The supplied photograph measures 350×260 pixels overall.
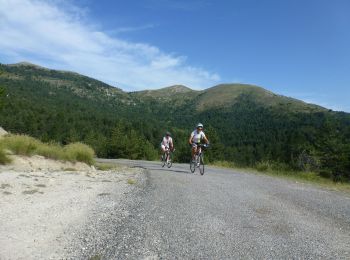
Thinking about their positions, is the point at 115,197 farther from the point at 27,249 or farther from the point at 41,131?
the point at 41,131

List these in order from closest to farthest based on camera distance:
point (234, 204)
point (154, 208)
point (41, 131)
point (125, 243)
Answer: point (125, 243)
point (154, 208)
point (234, 204)
point (41, 131)

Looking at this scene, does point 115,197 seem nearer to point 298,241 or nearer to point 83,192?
point 83,192

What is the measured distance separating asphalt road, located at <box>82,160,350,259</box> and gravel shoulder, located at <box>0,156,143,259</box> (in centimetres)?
43

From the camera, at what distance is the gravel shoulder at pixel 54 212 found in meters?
5.70

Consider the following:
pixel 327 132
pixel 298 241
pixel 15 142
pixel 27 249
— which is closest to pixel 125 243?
pixel 27 249

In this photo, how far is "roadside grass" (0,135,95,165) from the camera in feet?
55.0

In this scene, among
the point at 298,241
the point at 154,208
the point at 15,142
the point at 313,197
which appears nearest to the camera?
the point at 298,241

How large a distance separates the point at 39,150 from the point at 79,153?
277 centimetres

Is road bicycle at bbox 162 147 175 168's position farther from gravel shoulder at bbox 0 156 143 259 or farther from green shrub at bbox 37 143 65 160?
gravel shoulder at bbox 0 156 143 259

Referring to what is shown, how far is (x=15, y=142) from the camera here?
17.1 metres

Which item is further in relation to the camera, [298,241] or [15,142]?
[15,142]

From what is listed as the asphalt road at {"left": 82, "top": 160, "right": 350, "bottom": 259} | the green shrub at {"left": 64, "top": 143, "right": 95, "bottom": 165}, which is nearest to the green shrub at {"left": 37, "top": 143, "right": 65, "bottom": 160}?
the green shrub at {"left": 64, "top": 143, "right": 95, "bottom": 165}

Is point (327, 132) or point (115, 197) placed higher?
point (327, 132)

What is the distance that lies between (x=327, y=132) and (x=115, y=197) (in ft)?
154
